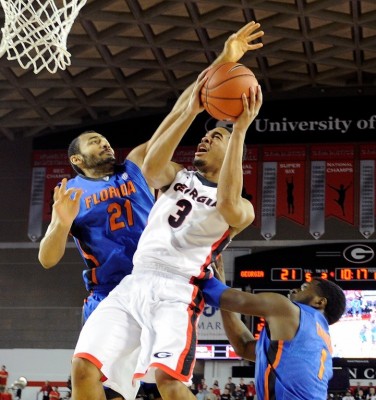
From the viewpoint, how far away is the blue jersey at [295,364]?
5.04 meters

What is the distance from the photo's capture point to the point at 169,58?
1966 cm

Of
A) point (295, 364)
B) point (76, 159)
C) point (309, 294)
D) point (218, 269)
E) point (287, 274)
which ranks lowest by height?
point (295, 364)

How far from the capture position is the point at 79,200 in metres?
5.38

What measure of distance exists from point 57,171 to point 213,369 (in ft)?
19.1

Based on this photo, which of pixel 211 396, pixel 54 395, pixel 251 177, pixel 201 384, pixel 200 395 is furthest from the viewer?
pixel 251 177

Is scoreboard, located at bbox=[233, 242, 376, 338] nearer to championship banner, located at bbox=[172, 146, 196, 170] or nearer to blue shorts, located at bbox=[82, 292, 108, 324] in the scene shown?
championship banner, located at bbox=[172, 146, 196, 170]

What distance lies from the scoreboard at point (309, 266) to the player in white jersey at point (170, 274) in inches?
439

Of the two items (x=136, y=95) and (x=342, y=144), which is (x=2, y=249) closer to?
(x=136, y=95)

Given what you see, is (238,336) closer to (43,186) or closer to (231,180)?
(231,180)

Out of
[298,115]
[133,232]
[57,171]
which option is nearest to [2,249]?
[57,171]

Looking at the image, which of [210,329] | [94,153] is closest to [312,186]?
[210,329]

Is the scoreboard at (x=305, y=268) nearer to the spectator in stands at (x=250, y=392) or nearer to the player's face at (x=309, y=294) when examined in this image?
the spectator in stands at (x=250, y=392)

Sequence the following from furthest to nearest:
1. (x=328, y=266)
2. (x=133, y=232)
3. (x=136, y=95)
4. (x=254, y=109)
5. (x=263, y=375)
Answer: (x=136, y=95)
(x=328, y=266)
(x=133, y=232)
(x=263, y=375)
(x=254, y=109)

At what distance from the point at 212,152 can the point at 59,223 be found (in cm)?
103
